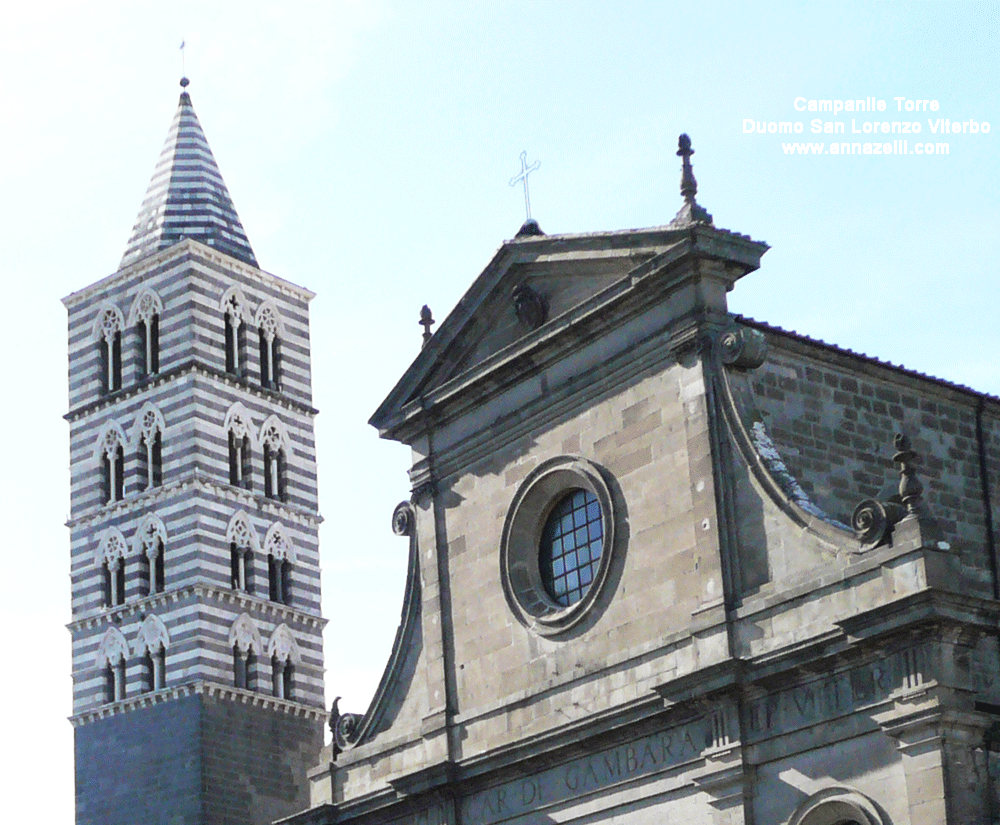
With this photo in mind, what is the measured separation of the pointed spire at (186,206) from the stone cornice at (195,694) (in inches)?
446

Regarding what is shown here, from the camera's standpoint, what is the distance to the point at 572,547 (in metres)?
23.9

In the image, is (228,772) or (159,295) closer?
(228,772)

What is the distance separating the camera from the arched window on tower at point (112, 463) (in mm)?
47844

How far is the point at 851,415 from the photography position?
2303cm

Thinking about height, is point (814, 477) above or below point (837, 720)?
above

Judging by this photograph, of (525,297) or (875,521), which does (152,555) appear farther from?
(875,521)

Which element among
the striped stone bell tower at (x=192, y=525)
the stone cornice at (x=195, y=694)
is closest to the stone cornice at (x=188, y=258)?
the striped stone bell tower at (x=192, y=525)

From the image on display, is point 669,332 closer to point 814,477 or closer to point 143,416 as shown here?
point 814,477

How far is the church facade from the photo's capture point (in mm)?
18734

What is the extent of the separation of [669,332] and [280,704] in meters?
26.0

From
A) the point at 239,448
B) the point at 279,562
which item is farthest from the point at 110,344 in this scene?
the point at 279,562

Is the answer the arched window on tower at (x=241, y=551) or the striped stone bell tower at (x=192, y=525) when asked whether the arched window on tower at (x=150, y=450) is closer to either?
the striped stone bell tower at (x=192, y=525)

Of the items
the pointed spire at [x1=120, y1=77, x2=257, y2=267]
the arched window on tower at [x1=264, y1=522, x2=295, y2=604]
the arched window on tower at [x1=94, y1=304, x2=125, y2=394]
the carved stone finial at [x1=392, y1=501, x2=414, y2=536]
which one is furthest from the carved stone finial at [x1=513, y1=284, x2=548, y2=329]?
the arched window on tower at [x1=94, y1=304, x2=125, y2=394]

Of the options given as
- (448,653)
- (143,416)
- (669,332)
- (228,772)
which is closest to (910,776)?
(669,332)
